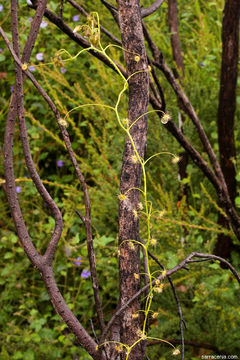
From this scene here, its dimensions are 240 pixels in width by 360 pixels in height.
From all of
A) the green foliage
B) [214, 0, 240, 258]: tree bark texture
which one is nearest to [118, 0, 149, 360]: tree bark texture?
the green foliage

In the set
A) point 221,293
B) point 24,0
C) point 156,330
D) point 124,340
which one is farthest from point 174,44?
point 124,340

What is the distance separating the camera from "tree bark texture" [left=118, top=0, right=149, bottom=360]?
754mm

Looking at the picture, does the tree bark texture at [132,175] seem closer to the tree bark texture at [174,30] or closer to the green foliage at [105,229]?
the green foliage at [105,229]

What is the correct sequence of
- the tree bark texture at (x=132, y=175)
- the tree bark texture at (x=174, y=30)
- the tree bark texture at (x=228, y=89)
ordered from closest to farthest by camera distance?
the tree bark texture at (x=132, y=175), the tree bark texture at (x=228, y=89), the tree bark texture at (x=174, y=30)

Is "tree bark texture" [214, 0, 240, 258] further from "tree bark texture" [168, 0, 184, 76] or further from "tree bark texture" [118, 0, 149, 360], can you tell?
"tree bark texture" [118, 0, 149, 360]

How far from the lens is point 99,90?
7.85ft

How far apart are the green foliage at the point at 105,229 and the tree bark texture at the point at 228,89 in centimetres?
8

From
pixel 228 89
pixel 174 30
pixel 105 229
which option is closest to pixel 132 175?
pixel 228 89

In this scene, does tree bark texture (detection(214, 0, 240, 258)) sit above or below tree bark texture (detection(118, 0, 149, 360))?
above

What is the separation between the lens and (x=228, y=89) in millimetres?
1655

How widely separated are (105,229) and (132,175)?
4.73 ft

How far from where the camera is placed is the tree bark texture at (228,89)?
5.17 ft

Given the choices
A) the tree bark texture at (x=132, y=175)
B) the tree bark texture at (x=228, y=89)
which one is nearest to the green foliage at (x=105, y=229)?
the tree bark texture at (x=228, y=89)

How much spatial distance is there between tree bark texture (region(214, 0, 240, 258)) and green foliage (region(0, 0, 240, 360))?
75mm
